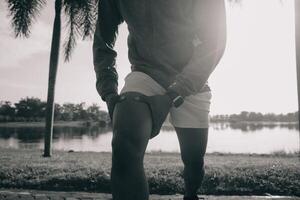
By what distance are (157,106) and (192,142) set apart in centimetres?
60

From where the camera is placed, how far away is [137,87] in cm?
193

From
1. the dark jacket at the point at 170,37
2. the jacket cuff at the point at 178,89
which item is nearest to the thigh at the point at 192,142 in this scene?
the dark jacket at the point at 170,37

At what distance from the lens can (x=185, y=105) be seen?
2244 millimetres

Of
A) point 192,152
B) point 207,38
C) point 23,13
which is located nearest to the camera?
point 207,38

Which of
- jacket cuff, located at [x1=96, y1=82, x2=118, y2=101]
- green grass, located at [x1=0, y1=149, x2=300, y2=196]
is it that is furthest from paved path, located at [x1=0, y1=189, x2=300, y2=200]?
jacket cuff, located at [x1=96, y1=82, x2=118, y2=101]

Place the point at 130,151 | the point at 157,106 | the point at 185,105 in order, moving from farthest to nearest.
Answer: the point at 185,105 < the point at 157,106 < the point at 130,151

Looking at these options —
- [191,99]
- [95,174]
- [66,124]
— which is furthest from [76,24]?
[66,124]

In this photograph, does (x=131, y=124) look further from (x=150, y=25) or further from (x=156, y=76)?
(x=150, y=25)

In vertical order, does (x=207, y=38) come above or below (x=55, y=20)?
below

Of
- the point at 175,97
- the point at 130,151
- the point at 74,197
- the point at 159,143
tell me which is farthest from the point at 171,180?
the point at 159,143

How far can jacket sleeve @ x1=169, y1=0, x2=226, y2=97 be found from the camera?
194 centimetres

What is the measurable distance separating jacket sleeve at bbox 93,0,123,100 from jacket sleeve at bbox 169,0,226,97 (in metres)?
0.50

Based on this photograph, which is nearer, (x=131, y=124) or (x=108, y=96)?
(x=131, y=124)

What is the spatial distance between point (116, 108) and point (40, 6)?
11.3m
